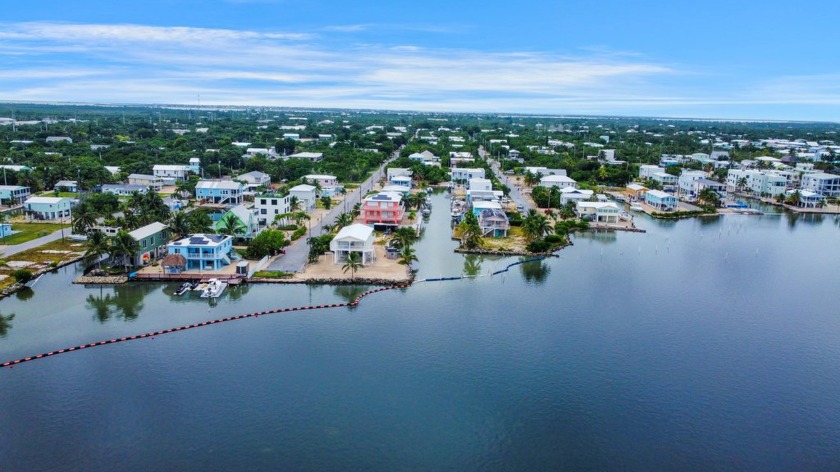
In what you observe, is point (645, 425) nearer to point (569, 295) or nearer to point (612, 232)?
point (569, 295)

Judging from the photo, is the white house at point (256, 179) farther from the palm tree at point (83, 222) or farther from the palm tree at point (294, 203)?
the palm tree at point (83, 222)

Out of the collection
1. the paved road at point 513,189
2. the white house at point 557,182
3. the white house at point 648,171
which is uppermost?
the white house at point 648,171

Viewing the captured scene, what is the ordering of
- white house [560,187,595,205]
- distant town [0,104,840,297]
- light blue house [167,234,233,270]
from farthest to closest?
white house [560,187,595,205], distant town [0,104,840,297], light blue house [167,234,233,270]

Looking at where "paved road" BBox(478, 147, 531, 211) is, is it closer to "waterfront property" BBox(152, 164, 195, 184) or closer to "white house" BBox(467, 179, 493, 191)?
"white house" BBox(467, 179, 493, 191)

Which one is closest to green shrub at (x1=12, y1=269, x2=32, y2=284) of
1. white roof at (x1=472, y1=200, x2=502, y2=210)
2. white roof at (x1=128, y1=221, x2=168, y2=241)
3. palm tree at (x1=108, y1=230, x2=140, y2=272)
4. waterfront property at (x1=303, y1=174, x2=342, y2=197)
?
palm tree at (x1=108, y1=230, x2=140, y2=272)

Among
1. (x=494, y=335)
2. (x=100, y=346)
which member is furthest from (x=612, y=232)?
(x=100, y=346)

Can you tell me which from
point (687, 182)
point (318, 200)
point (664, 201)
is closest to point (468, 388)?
point (318, 200)

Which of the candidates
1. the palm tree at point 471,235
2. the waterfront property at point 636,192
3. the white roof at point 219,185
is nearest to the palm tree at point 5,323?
the palm tree at point 471,235
